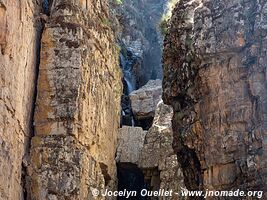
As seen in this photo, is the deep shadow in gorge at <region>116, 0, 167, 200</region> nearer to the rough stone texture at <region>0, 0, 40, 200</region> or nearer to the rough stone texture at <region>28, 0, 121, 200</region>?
the rough stone texture at <region>28, 0, 121, 200</region>

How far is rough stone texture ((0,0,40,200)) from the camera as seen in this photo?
11.8 meters

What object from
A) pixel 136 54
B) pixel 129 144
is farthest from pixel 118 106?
pixel 136 54

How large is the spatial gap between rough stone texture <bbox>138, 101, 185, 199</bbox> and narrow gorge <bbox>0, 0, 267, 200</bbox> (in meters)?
0.05

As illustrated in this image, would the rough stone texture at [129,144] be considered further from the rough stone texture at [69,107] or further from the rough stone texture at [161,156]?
the rough stone texture at [69,107]

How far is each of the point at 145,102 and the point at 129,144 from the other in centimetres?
504

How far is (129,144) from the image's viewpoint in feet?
82.3

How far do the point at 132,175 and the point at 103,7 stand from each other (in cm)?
951

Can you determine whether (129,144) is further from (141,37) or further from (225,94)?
(225,94)

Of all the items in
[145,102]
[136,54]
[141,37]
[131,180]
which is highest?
[141,37]

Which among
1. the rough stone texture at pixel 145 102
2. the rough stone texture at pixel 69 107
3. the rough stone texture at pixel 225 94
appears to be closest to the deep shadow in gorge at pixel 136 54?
the rough stone texture at pixel 145 102

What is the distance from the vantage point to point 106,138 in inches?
819

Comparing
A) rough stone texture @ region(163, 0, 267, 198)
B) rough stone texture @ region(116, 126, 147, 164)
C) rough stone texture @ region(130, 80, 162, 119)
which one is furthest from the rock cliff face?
rough stone texture @ region(130, 80, 162, 119)

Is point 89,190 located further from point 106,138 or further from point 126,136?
point 126,136

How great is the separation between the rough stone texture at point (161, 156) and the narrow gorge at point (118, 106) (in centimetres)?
5
